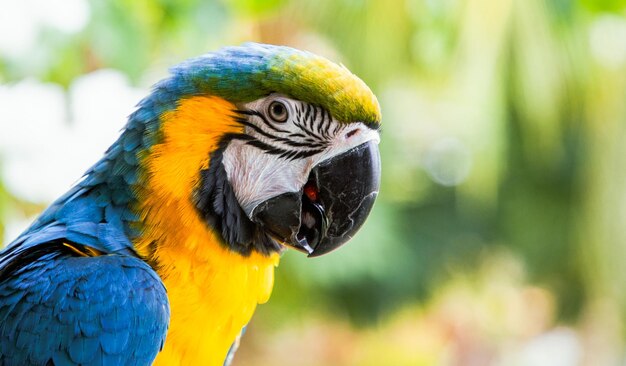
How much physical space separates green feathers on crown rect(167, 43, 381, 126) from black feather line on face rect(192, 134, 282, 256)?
14cm

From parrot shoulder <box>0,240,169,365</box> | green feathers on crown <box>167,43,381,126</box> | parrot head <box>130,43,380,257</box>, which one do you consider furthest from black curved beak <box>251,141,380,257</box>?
parrot shoulder <box>0,240,169,365</box>

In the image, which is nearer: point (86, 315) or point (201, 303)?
point (86, 315)

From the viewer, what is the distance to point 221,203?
6.84 feet

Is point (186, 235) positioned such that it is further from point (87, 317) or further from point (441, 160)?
point (441, 160)

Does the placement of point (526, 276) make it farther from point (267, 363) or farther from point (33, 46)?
point (33, 46)

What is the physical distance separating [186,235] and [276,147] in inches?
13.1

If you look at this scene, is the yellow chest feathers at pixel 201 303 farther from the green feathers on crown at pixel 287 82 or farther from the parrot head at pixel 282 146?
the green feathers on crown at pixel 287 82

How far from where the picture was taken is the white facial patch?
2.08 metres

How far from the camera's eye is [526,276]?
1190 centimetres

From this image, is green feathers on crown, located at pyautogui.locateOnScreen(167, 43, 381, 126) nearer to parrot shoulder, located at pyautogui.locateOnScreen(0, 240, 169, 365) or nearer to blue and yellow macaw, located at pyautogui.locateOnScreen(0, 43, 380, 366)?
blue and yellow macaw, located at pyautogui.locateOnScreen(0, 43, 380, 366)

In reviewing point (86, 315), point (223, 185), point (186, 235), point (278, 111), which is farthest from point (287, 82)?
point (86, 315)

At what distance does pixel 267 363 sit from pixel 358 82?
837cm

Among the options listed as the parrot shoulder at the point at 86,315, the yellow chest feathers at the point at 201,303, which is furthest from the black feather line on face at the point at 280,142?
the parrot shoulder at the point at 86,315

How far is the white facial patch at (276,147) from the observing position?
81.7 inches
